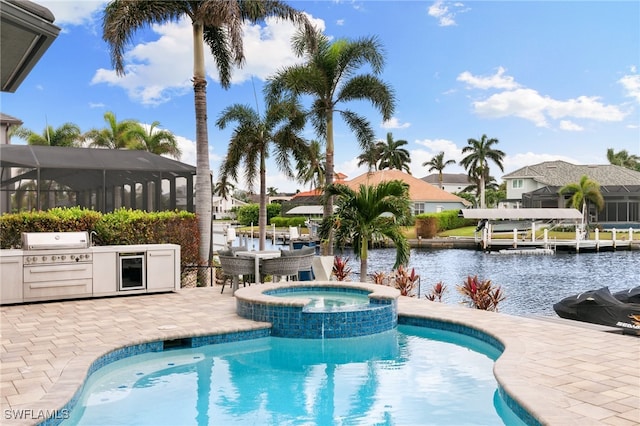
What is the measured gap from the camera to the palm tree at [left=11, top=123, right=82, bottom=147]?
33.0 meters

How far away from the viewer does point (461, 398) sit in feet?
17.0

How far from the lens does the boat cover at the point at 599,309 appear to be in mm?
8570

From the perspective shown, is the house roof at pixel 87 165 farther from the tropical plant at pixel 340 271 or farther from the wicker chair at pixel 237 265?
the wicker chair at pixel 237 265

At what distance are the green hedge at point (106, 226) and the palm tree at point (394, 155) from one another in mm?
52323

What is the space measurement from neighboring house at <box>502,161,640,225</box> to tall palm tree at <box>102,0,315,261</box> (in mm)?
40018

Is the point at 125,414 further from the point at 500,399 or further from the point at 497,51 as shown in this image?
the point at 497,51

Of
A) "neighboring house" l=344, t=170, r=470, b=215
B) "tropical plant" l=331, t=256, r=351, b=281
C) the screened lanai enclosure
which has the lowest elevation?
"tropical plant" l=331, t=256, r=351, b=281

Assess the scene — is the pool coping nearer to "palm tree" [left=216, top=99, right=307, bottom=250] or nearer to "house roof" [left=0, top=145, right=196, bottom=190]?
"house roof" [left=0, top=145, right=196, bottom=190]

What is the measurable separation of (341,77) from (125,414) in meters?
15.7

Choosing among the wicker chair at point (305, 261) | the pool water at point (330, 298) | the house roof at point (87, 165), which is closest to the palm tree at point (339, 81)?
the house roof at point (87, 165)

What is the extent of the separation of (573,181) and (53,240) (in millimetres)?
50405

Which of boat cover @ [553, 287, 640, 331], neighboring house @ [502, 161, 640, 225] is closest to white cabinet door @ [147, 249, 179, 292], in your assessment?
boat cover @ [553, 287, 640, 331]

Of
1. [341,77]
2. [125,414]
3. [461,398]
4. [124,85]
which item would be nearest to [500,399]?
[461,398]

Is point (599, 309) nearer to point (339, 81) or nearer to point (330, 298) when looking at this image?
point (330, 298)
